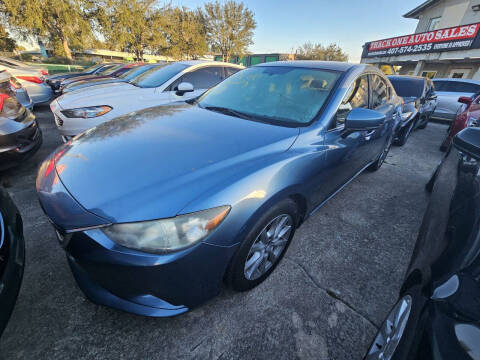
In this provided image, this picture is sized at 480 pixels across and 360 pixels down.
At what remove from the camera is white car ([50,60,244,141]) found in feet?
10.8

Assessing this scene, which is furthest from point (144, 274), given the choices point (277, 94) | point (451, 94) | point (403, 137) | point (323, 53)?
point (323, 53)

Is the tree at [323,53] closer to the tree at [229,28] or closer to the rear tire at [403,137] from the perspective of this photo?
the tree at [229,28]

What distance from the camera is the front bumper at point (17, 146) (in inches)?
103

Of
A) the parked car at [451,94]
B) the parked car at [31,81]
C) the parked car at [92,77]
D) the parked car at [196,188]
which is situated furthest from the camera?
the parked car at [451,94]

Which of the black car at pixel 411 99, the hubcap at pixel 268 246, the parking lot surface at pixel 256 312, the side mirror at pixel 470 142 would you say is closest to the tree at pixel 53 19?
the parking lot surface at pixel 256 312

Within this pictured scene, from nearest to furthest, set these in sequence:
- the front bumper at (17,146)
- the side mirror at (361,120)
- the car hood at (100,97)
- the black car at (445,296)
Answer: the black car at (445,296)
the side mirror at (361,120)
the front bumper at (17,146)
the car hood at (100,97)

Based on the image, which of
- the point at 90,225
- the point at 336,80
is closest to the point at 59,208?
the point at 90,225

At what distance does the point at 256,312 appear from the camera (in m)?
1.55

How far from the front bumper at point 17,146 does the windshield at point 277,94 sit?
7.75 feet

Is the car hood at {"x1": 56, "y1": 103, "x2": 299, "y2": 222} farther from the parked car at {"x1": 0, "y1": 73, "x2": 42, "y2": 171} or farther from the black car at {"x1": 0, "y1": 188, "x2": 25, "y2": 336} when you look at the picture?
the parked car at {"x1": 0, "y1": 73, "x2": 42, "y2": 171}

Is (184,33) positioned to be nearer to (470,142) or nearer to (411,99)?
(411,99)

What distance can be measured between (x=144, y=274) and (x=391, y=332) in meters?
1.21

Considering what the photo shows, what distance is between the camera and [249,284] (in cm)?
161

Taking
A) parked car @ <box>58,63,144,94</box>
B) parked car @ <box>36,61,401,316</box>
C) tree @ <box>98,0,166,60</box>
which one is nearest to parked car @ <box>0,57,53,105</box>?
parked car @ <box>58,63,144,94</box>
